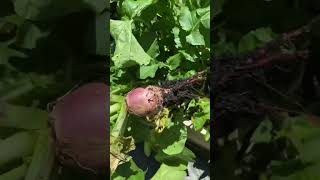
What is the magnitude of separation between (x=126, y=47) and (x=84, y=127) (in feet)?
2.07

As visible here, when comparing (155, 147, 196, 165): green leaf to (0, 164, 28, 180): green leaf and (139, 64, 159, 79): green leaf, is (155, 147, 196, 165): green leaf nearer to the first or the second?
(139, 64, 159, 79): green leaf

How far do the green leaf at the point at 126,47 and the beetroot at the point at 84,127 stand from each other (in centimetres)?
56

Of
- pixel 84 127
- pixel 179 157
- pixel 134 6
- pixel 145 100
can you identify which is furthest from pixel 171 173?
pixel 84 127

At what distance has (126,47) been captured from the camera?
1229mm

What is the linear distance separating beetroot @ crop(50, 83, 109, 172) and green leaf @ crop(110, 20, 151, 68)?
1.83 ft

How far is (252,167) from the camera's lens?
2.01 feet

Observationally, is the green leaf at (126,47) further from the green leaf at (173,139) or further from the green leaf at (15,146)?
the green leaf at (15,146)

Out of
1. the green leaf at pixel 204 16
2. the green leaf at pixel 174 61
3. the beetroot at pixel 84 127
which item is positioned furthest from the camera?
the green leaf at pixel 174 61

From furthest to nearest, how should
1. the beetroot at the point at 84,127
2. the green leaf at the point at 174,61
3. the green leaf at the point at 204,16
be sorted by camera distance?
1. the green leaf at the point at 174,61
2. the green leaf at the point at 204,16
3. the beetroot at the point at 84,127

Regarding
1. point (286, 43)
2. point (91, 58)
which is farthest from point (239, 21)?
point (91, 58)

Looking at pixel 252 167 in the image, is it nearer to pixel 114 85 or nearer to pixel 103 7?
pixel 103 7

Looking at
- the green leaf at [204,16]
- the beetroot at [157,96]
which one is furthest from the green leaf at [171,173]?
the green leaf at [204,16]

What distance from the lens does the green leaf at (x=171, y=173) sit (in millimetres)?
1247

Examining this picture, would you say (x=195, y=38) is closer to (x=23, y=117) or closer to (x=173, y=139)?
(x=173, y=139)
